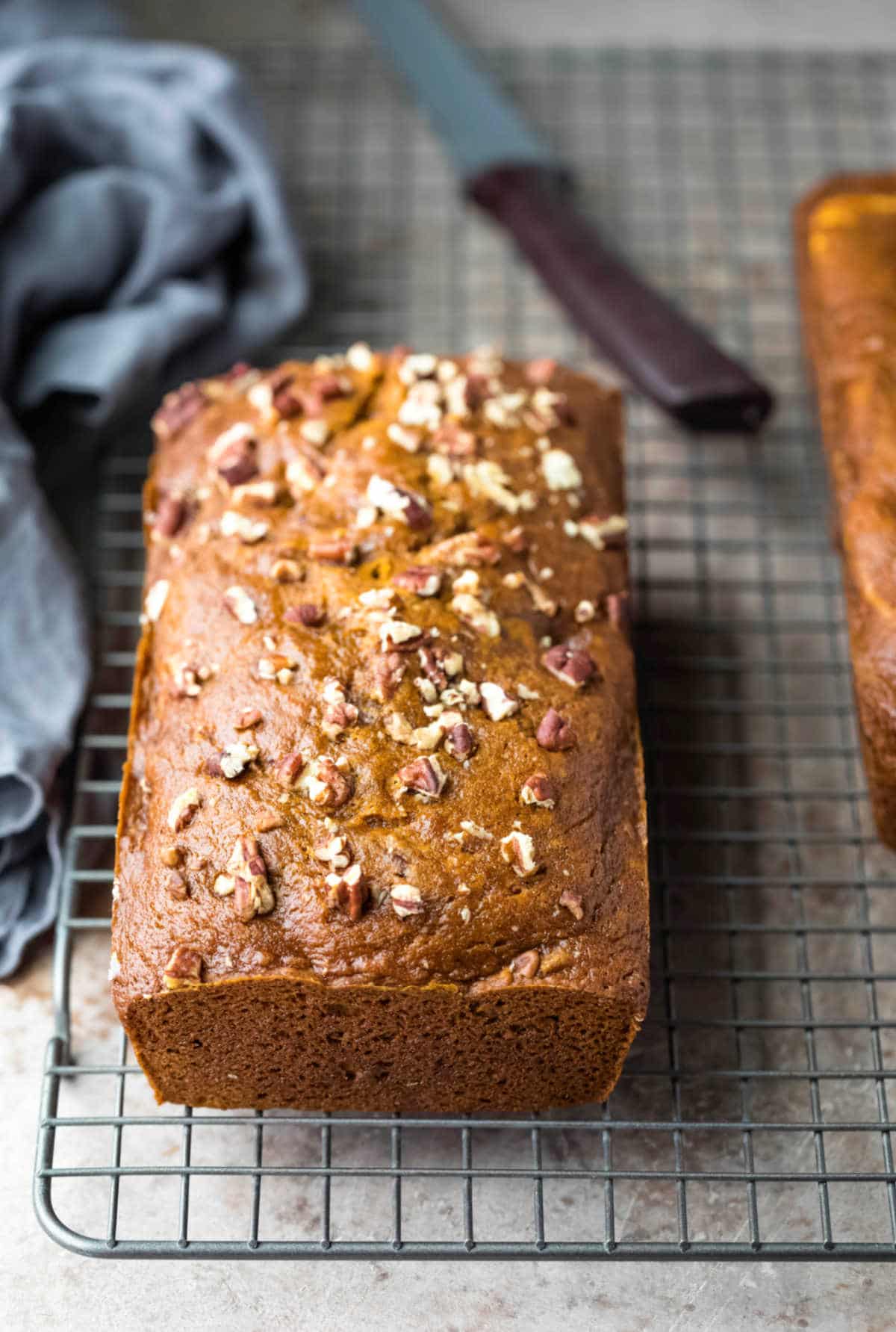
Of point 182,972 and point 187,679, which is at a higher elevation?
point 187,679

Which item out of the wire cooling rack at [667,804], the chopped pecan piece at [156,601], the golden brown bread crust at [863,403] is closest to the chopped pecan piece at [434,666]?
the chopped pecan piece at [156,601]

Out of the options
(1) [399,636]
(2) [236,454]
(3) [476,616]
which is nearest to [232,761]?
(1) [399,636]

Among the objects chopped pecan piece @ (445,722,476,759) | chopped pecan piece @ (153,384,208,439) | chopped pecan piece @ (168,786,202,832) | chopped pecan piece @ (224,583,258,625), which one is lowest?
chopped pecan piece @ (445,722,476,759)

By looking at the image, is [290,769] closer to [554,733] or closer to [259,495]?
[554,733]

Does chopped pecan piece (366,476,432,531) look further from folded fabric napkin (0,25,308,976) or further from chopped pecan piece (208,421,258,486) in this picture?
folded fabric napkin (0,25,308,976)

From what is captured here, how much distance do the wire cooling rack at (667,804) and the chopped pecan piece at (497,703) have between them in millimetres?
505

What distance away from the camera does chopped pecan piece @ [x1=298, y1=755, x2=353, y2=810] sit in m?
1.96

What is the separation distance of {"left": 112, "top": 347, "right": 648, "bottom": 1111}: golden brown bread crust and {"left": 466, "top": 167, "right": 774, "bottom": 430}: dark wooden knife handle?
0.57m

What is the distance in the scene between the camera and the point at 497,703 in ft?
6.72

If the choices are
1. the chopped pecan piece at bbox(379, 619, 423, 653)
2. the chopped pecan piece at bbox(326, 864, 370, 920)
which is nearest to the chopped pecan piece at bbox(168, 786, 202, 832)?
the chopped pecan piece at bbox(326, 864, 370, 920)

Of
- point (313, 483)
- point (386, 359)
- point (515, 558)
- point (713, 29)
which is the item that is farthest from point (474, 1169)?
point (713, 29)

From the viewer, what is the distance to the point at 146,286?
2906 millimetres

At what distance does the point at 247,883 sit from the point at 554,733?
0.49 meters

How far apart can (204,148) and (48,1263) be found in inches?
88.6
